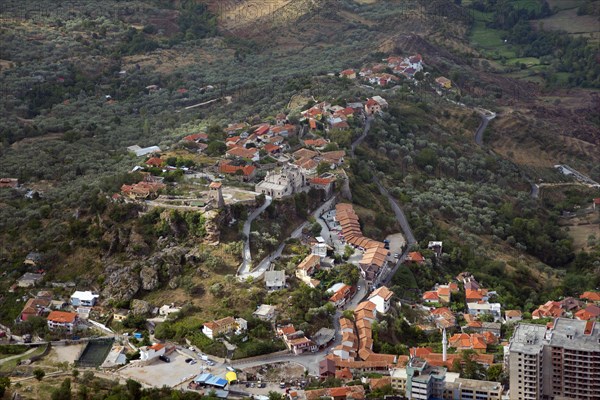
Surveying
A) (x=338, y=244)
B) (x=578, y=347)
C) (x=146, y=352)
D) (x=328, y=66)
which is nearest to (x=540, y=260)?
(x=338, y=244)

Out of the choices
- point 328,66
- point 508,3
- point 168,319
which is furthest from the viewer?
point 508,3

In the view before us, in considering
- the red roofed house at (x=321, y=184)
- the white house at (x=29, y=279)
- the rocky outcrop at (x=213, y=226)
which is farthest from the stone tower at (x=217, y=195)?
the white house at (x=29, y=279)

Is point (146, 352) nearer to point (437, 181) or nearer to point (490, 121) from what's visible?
point (437, 181)

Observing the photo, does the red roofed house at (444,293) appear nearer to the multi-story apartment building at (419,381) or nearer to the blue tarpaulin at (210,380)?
the multi-story apartment building at (419,381)

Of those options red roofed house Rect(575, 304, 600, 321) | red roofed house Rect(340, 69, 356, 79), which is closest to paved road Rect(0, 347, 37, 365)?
red roofed house Rect(575, 304, 600, 321)

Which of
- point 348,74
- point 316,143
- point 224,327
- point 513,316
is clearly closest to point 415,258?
point 513,316

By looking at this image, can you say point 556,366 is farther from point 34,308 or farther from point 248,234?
point 34,308
